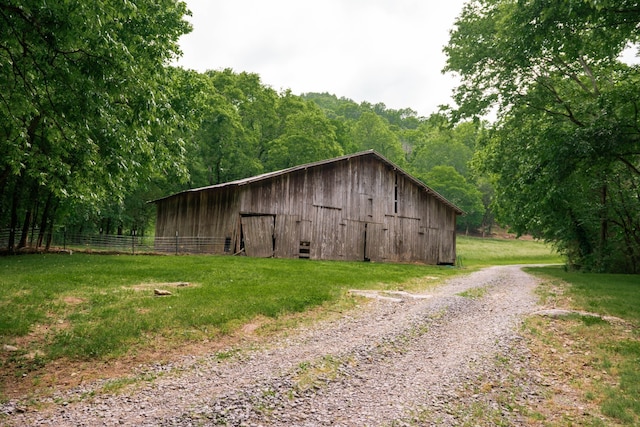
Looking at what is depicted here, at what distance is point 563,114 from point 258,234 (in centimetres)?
1785

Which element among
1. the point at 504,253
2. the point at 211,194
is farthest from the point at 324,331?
the point at 504,253

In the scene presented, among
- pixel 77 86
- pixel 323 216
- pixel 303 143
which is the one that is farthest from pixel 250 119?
pixel 77 86

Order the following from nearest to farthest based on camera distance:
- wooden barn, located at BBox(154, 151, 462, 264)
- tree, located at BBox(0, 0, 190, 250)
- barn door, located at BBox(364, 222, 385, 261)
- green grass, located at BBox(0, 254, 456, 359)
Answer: tree, located at BBox(0, 0, 190, 250) < green grass, located at BBox(0, 254, 456, 359) < wooden barn, located at BBox(154, 151, 462, 264) < barn door, located at BBox(364, 222, 385, 261)

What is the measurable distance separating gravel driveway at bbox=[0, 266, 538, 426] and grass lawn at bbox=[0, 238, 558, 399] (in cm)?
132

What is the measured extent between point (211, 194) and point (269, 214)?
547 centimetres

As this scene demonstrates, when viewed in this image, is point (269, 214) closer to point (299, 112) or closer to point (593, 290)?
point (593, 290)

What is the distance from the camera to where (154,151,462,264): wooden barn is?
25.6m

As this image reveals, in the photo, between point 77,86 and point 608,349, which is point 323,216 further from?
point 77,86

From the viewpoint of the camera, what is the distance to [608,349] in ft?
28.5

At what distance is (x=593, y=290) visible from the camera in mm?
16297

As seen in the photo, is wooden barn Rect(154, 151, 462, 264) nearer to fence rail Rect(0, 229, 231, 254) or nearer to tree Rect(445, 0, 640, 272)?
fence rail Rect(0, 229, 231, 254)

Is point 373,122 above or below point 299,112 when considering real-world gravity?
above

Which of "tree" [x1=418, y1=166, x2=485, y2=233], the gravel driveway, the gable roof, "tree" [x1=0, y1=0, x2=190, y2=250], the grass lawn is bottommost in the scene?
the gravel driveway

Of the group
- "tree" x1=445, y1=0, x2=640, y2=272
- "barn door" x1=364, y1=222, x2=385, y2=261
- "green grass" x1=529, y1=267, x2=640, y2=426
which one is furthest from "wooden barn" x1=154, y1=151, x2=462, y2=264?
"green grass" x1=529, y1=267, x2=640, y2=426
